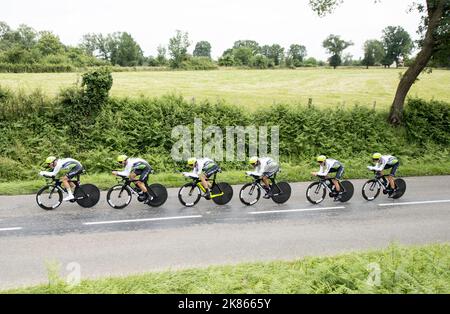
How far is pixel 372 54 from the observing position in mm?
83875

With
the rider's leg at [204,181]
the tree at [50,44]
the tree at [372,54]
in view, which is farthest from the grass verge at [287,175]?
the tree at [372,54]

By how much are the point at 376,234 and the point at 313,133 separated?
9.85m

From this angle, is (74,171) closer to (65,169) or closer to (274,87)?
(65,169)

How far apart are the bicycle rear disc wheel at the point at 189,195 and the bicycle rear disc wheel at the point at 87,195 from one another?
2.44 metres

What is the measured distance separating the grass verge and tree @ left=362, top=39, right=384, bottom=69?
236 ft

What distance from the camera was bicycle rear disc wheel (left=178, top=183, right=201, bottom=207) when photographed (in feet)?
37.1

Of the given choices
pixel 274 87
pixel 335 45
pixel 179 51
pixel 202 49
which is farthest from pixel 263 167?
pixel 202 49

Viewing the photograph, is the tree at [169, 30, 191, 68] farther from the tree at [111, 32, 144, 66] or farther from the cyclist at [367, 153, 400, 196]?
the cyclist at [367, 153, 400, 196]

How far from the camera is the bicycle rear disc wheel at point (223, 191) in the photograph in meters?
11.5

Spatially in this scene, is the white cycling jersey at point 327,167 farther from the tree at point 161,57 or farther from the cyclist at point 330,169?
the tree at point 161,57

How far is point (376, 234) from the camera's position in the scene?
31.0 feet
